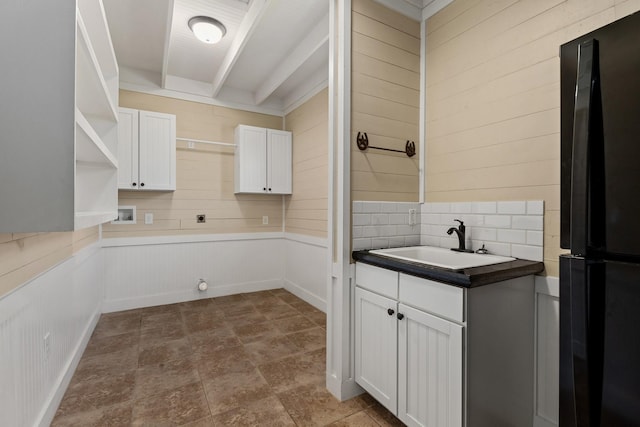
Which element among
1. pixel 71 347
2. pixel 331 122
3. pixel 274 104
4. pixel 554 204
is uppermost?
pixel 274 104

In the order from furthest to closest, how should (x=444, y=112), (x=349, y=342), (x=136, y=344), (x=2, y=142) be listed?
(x=136, y=344)
(x=444, y=112)
(x=349, y=342)
(x=2, y=142)

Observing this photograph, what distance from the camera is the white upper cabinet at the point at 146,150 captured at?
10.9 ft

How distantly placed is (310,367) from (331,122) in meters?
1.81

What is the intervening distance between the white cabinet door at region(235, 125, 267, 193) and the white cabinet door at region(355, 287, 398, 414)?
252cm

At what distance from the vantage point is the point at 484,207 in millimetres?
1861

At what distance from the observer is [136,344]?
2688 millimetres

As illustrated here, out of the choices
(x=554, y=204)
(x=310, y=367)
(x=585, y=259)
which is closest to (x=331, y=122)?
(x=554, y=204)

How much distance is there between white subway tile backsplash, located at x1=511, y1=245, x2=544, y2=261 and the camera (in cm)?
159

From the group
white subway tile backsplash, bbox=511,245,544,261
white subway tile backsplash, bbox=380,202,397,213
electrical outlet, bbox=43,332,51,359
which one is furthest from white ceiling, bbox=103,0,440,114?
electrical outlet, bbox=43,332,51,359

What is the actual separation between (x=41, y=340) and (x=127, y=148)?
229 cm

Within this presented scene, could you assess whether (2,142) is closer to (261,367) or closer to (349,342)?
(349,342)

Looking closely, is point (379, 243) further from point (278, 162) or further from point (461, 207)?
point (278, 162)

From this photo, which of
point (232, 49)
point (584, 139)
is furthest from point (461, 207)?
point (232, 49)

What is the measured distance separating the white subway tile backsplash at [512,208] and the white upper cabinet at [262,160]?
292 centimetres
